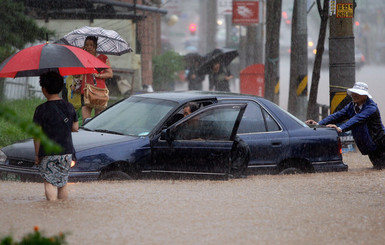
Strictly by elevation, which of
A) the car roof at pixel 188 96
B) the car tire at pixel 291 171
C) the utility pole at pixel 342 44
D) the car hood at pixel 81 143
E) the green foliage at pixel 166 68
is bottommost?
the green foliage at pixel 166 68

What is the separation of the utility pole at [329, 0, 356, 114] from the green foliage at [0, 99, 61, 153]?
5106mm

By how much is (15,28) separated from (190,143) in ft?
38.5

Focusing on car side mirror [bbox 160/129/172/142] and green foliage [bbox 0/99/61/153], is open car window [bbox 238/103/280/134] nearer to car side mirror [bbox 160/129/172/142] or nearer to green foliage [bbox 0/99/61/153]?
car side mirror [bbox 160/129/172/142]

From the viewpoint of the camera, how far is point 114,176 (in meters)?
9.86

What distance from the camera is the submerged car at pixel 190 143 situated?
32.3 feet

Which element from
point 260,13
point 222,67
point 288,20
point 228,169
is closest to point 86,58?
point 228,169

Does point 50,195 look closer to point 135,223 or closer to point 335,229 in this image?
point 135,223

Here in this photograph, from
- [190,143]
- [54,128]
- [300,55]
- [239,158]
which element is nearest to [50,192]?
[54,128]

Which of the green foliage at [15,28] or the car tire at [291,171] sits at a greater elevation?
the green foliage at [15,28]

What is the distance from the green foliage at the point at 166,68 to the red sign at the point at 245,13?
12.4 feet

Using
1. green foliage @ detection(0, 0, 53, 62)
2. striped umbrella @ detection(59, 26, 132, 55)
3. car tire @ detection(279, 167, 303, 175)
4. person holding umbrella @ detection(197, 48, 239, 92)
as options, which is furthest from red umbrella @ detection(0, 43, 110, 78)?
person holding umbrella @ detection(197, 48, 239, 92)

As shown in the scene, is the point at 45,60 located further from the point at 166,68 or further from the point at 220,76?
the point at 166,68

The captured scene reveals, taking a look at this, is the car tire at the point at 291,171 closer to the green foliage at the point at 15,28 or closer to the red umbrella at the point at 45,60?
the red umbrella at the point at 45,60

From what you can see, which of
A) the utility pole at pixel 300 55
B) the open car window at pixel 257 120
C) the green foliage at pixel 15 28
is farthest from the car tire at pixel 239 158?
the green foliage at pixel 15 28
